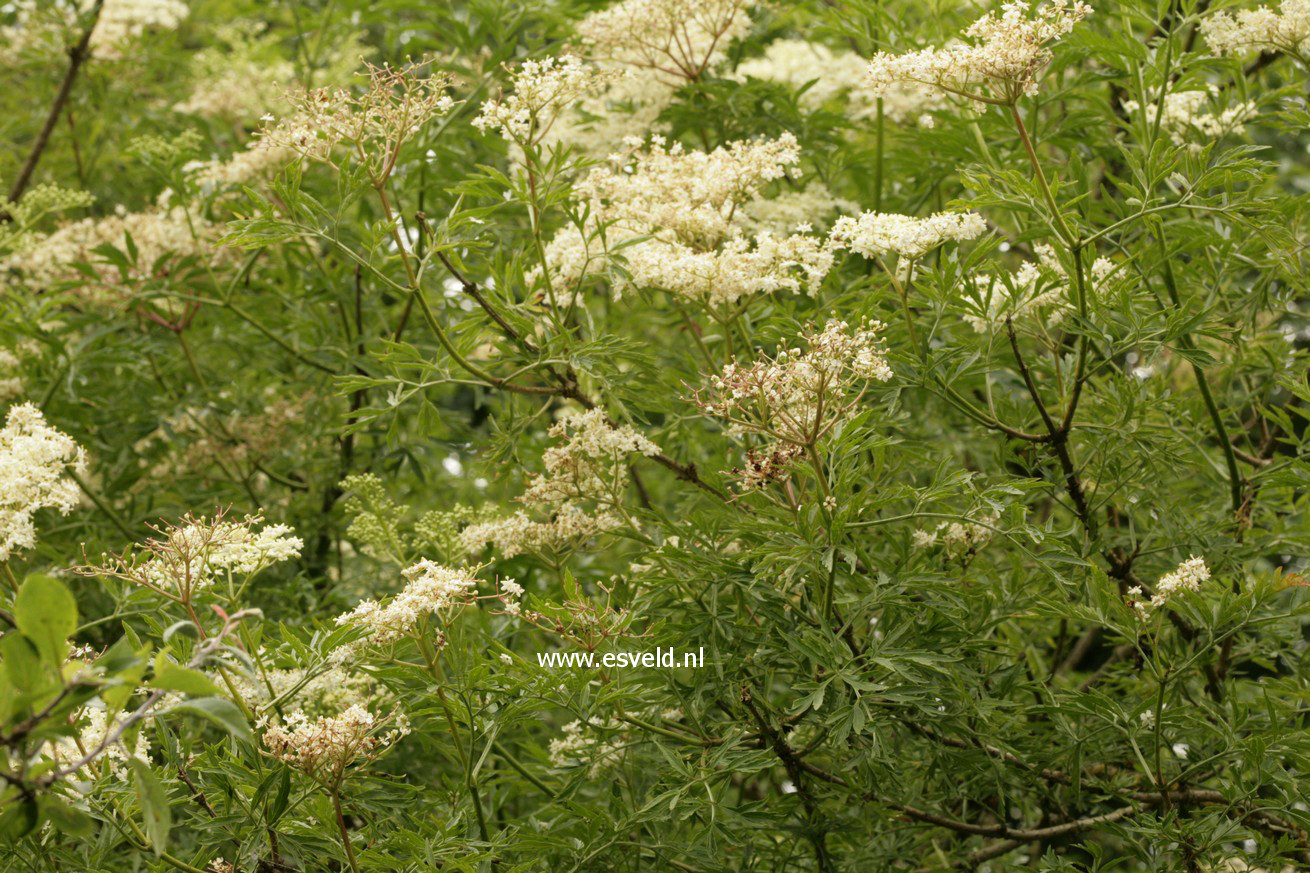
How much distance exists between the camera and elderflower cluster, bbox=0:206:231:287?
3.99 m

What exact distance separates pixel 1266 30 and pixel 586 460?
71.6 inches

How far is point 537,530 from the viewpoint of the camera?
2840 mm

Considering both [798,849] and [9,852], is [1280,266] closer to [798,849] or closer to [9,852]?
[798,849]

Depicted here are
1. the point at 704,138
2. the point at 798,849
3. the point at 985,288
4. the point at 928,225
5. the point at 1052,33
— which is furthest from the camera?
the point at 704,138

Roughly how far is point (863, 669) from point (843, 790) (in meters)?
0.41

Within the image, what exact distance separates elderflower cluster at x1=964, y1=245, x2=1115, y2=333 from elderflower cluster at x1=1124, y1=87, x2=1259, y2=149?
2.27 feet

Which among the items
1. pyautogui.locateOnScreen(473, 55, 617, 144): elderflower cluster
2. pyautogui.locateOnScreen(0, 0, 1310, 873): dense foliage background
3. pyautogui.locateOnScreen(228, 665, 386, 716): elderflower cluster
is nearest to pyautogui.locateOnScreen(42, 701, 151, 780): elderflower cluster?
pyautogui.locateOnScreen(0, 0, 1310, 873): dense foliage background

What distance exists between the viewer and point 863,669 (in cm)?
245

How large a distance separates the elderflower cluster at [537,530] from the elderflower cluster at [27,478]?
2.86 feet

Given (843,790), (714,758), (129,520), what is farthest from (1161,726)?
(129,520)

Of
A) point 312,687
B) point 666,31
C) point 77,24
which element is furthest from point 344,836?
point 77,24

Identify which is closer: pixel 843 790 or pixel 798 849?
pixel 843 790

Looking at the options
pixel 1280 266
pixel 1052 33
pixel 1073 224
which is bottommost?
pixel 1280 266

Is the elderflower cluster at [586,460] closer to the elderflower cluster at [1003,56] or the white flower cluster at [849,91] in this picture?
the elderflower cluster at [1003,56]
